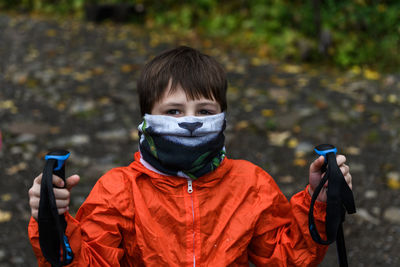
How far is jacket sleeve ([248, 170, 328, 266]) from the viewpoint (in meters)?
1.88

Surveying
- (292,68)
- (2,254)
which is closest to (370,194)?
(2,254)

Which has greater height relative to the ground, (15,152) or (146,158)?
(146,158)

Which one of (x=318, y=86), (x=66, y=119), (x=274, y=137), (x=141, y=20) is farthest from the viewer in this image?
(x=141, y=20)

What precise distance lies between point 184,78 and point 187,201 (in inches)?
21.1

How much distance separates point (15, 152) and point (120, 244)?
124 inches

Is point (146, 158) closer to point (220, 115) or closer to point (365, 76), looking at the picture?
point (220, 115)

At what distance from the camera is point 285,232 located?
6.56ft

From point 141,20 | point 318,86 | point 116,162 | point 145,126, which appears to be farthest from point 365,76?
point 141,20

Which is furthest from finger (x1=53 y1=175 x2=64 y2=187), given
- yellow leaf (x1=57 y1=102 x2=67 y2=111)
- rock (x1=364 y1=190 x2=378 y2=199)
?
yellow leaf (x1=57 y1=102 x2=67 y2=111)

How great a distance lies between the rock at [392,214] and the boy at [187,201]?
1881 millimetres

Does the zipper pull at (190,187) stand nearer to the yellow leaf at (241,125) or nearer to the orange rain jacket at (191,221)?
the orange rain jacket at (191,221)

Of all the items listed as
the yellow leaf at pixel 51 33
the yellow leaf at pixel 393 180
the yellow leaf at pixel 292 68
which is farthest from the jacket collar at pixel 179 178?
the yellow leaf at pixel 51 33

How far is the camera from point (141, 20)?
1081 centimetres

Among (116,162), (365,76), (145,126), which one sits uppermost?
(145,126)
